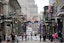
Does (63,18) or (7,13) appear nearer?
(63,18)

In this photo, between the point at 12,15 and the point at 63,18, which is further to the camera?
the point at 12,15

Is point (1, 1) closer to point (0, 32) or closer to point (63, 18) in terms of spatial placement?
point (0, 32)

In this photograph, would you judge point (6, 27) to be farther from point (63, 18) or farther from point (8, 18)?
point (63, 18)

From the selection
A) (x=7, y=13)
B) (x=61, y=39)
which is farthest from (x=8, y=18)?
(x=61, y=39)

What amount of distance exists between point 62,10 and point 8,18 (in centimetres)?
1321

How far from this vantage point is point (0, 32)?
155ft

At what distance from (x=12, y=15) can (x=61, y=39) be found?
17459 mm

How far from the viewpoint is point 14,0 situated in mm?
57688

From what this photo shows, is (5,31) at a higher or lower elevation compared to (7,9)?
lower

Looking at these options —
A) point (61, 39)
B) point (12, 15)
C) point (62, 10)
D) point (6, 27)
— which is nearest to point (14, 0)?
point (12, 15)

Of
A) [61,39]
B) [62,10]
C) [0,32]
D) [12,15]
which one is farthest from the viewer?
[12,15]

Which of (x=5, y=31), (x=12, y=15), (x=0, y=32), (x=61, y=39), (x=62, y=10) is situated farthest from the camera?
(x=12, y=15)

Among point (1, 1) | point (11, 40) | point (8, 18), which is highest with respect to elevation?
point (1, 1)

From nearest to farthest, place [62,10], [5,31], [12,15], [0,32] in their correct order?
[62,10], [0,32], [5,31], [12,15]
